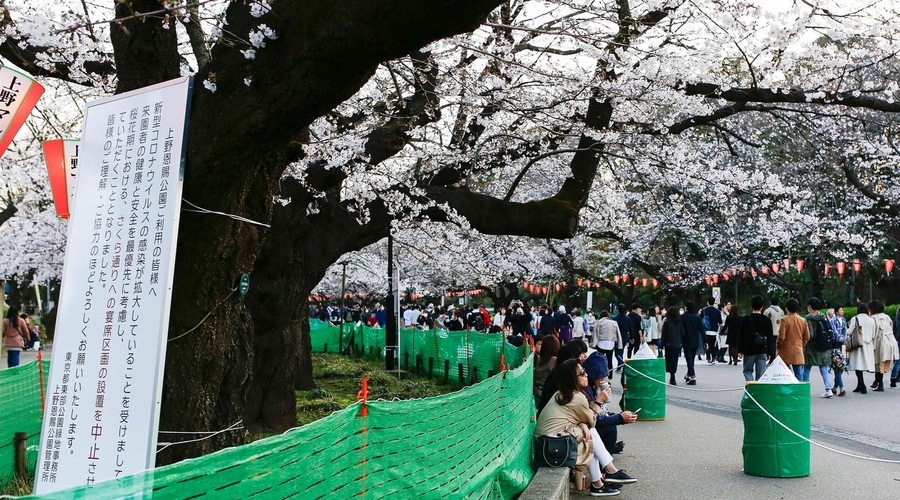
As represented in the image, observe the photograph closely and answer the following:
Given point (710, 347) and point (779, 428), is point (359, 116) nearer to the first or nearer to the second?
point (779, 428)

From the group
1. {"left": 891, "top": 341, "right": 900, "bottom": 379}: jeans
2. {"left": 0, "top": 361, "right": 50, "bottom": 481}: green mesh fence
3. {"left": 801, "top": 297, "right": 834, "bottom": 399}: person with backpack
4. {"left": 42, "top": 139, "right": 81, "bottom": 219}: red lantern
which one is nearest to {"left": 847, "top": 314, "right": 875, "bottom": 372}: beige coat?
{"left": 801, "top": 297, "right": 834, "bottom": 399}: person with backpack

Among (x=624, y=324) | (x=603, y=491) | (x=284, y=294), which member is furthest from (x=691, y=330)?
(x=603, y=491)

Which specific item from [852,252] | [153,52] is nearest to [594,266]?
[852,252]

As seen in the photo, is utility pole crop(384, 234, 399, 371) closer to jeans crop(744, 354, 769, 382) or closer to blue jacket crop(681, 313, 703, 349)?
blue jacket crop(681, 313, 703, 349)

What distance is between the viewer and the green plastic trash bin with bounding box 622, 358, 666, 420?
1241 centimetres

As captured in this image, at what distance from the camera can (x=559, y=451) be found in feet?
25.9

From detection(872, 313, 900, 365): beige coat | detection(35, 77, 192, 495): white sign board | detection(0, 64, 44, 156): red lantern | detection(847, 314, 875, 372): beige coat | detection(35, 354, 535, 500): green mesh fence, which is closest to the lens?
detection(35, 354, 535, 500): green mesh fence

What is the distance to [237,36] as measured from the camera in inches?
214

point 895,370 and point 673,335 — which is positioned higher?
point 673,335

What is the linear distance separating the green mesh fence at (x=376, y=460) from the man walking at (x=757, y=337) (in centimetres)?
798

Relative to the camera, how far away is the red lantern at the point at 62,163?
7660 mm

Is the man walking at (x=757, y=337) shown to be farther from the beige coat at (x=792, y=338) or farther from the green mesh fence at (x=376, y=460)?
the green mesh fence at (x=376, y=460)

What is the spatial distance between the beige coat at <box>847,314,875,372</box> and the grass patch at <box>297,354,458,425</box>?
7.32 meters

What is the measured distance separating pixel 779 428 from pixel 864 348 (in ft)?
26.3
